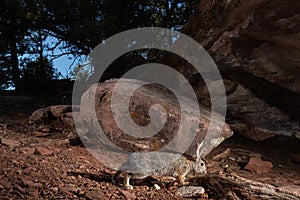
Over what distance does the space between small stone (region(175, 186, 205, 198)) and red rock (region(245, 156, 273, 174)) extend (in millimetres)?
1254

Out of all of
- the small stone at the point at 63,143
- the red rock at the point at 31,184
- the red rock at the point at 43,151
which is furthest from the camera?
the small stone at the point at 63,143

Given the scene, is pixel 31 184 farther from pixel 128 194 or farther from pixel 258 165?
pixel 258 165

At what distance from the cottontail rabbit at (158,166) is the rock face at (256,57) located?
1929mm

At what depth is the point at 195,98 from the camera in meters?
4.80

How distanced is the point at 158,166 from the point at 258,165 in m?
1.76

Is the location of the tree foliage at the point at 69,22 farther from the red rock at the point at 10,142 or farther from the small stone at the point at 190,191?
the small stone at the point at 190,191

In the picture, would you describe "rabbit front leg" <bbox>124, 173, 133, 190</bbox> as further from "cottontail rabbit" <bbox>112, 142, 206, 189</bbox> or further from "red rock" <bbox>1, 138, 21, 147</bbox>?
A: "red rock" <bbox>1, 138, 21, 147</bbox>

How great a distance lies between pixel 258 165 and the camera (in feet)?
12.5

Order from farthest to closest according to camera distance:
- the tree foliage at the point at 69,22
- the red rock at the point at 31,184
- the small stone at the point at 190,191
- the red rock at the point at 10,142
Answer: the tree foliage at the point at 69,22, the red rock at the point at 10,142, the small stone at the point at 190,191, the red rock at the point at 31,184

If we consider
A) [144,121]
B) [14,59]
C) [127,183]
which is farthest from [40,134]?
[14,59]

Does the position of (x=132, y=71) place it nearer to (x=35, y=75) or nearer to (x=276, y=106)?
(x=35, y=75)

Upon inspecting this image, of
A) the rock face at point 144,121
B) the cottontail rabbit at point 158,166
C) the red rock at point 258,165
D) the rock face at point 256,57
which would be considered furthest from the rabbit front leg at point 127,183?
the rock face at point 256,57

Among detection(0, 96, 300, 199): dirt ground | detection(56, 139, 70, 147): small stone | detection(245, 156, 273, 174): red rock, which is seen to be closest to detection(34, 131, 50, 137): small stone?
detection(0, 96, 300, 199): dirt ground

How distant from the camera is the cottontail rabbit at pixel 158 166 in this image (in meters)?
2.45
